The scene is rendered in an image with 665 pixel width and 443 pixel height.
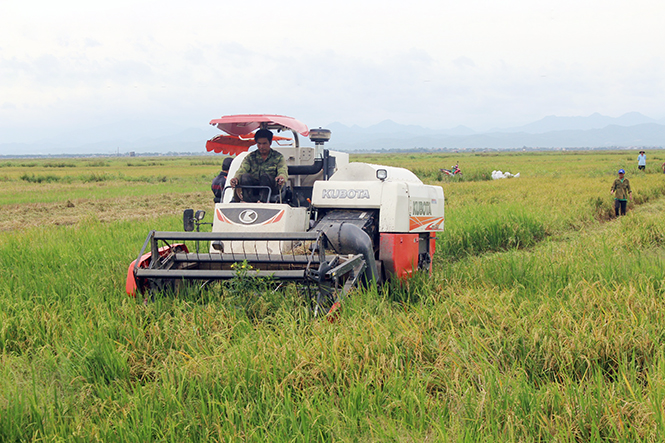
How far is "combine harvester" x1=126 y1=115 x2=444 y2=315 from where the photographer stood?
172 inches

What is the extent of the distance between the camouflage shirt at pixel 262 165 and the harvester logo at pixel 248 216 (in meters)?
0.68

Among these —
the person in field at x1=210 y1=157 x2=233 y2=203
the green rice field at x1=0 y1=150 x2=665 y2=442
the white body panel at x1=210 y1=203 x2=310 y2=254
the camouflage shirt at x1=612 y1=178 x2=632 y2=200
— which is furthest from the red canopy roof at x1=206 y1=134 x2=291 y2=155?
the camouflage shirt at x1=612 y1=178 x2=632 y2=200

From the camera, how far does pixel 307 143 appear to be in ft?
23.2

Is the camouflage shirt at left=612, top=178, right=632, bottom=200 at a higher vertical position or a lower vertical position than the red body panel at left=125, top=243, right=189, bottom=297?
higher

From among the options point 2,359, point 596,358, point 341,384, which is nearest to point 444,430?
point 341,384

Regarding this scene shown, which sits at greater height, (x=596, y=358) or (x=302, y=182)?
(x=302, y=182)

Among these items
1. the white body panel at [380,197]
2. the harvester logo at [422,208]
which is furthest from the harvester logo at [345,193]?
the harvester logo at [422,208]

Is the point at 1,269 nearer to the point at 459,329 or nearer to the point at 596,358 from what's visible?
the point at 459,329

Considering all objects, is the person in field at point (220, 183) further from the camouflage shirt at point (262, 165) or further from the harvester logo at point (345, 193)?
the harvester logo at point (345, 193)

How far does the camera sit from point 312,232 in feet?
14.8

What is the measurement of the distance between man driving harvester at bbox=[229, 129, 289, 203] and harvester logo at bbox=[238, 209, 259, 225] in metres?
0.46

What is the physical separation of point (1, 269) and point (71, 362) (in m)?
3.66

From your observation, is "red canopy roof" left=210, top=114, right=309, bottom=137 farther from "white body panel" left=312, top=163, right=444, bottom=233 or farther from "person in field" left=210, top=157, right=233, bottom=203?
"person in field" left=210, top=157, right=233, bottom=203

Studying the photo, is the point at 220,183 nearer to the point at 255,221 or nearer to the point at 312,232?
the point at 255,221
